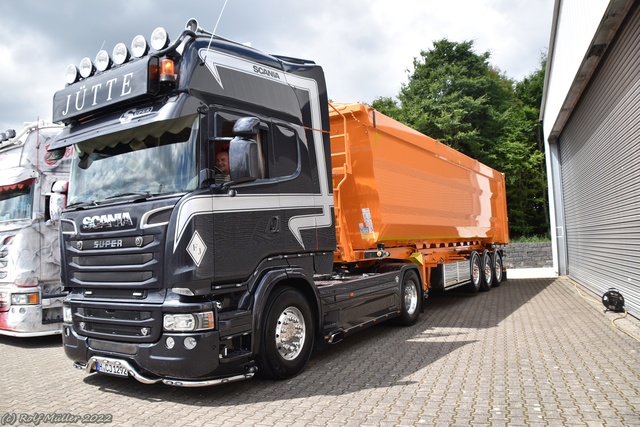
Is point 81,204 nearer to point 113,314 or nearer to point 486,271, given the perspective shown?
point 113,314

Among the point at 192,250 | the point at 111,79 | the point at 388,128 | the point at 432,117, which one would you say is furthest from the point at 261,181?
the point at 432,117

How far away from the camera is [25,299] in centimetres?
740

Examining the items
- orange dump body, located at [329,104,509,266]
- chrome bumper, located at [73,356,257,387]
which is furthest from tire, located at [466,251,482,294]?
chrome bumper, located at [73,356,257,387]

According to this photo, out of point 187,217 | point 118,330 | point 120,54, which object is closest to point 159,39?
point 120,54

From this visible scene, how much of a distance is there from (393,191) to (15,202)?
19.3 feet

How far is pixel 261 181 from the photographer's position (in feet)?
16.7

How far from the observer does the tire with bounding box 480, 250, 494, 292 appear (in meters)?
13.2

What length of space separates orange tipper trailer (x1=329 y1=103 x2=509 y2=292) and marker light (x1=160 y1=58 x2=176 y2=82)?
308cm

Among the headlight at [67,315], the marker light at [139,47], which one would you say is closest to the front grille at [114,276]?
the headlight at [67,315]

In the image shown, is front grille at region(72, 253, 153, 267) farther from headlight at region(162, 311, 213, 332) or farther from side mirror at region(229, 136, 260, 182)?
side mirror at region(229, 136, 260, 182)

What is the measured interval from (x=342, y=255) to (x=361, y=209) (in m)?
0.71

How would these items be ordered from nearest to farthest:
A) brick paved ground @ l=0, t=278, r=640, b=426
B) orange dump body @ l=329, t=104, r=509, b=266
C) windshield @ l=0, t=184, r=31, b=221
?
brick paved ground @ l=0, t=278, r=640, b=426 < orange dump body @ l=329, t=104, r=509, b=266 < windshield @ l=0, t=184, r=31, b=221

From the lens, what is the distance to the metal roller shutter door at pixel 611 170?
24.4ft

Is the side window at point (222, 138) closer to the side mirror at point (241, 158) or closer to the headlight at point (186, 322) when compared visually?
the side mirror at point (241, 158)
